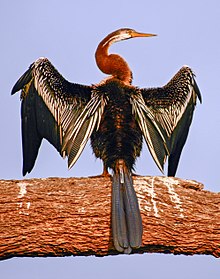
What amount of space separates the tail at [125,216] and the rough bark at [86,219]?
0.24 feet

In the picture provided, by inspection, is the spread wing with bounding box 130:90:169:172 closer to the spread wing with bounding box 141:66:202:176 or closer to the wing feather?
the spread wing with bounding box 141:66:202:176

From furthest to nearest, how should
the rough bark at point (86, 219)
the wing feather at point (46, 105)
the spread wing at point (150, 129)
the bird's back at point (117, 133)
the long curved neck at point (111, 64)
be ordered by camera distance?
the long curved neck at point (111, 64) → the wing feather at point (46, 105) → the spread wing at point (150, 129) → the bird's back at point (117, 133) → the rough bark at point (86, 219)

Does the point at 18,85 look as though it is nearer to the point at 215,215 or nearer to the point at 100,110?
the point at 100,110

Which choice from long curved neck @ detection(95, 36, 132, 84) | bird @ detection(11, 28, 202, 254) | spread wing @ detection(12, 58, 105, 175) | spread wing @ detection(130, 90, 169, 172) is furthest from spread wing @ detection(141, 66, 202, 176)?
spread wing @ detection(12, 58, 105, 175)

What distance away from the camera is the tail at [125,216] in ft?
16.8

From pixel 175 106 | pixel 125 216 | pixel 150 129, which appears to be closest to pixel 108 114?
pixel 150 129

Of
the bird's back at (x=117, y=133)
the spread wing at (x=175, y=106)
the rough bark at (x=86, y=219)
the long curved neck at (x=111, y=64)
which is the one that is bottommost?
the rough bark at (x=86, y=219)

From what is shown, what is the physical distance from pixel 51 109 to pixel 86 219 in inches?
66.6

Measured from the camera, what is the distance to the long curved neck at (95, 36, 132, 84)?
23.2 feet

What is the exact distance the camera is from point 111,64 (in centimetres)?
716

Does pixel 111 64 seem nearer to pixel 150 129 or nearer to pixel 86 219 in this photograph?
pixel 150 129

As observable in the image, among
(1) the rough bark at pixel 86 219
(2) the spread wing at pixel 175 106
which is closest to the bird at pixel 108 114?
(2) the spread wing at pixel 175 106

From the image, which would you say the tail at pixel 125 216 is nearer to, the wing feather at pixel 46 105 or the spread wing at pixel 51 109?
the spread wing at pixel 51 109

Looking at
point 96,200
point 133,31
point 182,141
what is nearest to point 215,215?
point 96,200
